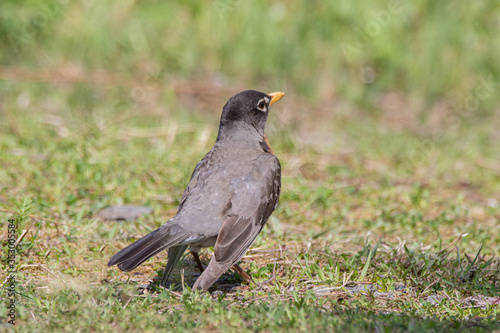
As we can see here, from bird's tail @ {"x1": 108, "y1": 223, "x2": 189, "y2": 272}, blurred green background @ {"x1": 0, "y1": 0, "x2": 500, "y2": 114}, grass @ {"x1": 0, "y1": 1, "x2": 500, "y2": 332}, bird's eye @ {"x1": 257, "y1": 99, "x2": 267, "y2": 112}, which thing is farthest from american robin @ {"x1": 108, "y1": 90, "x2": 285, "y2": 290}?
blurred green background @ {"x1": 0, "y1": 0, "x2": 500, "y2": 114}

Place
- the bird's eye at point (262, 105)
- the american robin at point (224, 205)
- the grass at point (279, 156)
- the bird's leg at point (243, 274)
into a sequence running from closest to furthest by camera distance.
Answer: the grass at point (279, 156) < the american robin at point (224, 205) < the bird's leg at point (243, 274) < the bird's eye at point (262, 105)

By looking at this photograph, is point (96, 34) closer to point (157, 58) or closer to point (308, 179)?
point (157, 58)

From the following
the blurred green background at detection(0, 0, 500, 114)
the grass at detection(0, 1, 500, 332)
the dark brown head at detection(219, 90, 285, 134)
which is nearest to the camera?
the grass at detection(0, 1, 500, 332)

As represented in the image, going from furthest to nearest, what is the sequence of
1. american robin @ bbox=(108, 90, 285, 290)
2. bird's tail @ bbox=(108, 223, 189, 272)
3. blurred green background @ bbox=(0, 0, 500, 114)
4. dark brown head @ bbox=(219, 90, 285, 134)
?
blurred green background @ bbox=(0, 0, 500, 114), dark brown head @ bbox=(219, 90, 285, 134), american robin @ bbox=(108, 90, 285, 290), bird's tail @ bbox=(108, 223, 189, 272)

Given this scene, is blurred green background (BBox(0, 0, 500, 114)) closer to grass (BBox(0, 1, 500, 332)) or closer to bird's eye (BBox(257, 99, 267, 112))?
grass (BBox(0, 1, 500, 332))

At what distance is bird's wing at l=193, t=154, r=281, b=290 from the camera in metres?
4.08

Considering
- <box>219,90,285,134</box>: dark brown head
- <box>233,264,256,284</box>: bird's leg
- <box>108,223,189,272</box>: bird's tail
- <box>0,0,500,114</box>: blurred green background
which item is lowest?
<box>233,264,256,284</box>: bird's leg

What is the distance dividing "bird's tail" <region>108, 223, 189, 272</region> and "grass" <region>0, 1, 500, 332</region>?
0.20 meters

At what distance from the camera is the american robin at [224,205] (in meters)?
4.03

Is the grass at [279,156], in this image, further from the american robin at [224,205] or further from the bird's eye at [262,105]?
the bird's eye at [262,105]

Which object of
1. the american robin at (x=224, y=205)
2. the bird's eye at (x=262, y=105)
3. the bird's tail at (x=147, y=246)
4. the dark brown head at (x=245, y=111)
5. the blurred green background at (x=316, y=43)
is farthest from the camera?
the blurred green background at (x=316, y=43)

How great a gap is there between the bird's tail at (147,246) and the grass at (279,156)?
0.20m

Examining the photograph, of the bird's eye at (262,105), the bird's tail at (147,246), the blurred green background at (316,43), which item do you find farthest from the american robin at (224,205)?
the blurred green background at (316,43)

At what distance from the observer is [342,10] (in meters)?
10.7
